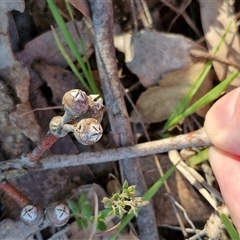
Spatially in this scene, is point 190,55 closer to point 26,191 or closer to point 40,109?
point 40,109

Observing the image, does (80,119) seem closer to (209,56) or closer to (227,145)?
(227,145)

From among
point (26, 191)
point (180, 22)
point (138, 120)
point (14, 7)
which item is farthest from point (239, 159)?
point (14, 7)

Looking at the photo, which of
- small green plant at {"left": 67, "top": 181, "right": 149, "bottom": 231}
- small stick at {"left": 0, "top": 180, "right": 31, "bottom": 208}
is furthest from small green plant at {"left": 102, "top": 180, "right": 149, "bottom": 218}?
small stick at {"left": 0, "top": 180, "right": 31, "bottom": 208}

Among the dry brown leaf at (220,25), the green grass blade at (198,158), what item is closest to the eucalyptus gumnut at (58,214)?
the green grass blade at (198,158)

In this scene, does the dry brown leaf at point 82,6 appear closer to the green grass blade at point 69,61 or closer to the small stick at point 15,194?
the green grass blade at point 69,61

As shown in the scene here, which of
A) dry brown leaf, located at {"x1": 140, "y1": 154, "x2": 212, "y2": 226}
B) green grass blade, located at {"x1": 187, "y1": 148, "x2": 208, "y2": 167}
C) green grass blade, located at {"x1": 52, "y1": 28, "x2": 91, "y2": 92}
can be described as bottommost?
dry brown leaf, located at {"x1": 140, "y1": 154, "x2": 212, "y2": 226}

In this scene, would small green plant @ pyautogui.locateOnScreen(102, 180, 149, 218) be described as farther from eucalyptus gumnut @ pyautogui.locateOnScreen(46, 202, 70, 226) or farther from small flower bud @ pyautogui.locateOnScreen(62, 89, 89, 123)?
small flower bud @ pyautogui.locateOnScreen(62, 89, 89, 123)

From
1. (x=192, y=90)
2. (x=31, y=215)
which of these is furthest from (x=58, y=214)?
(x=192, y=90)
